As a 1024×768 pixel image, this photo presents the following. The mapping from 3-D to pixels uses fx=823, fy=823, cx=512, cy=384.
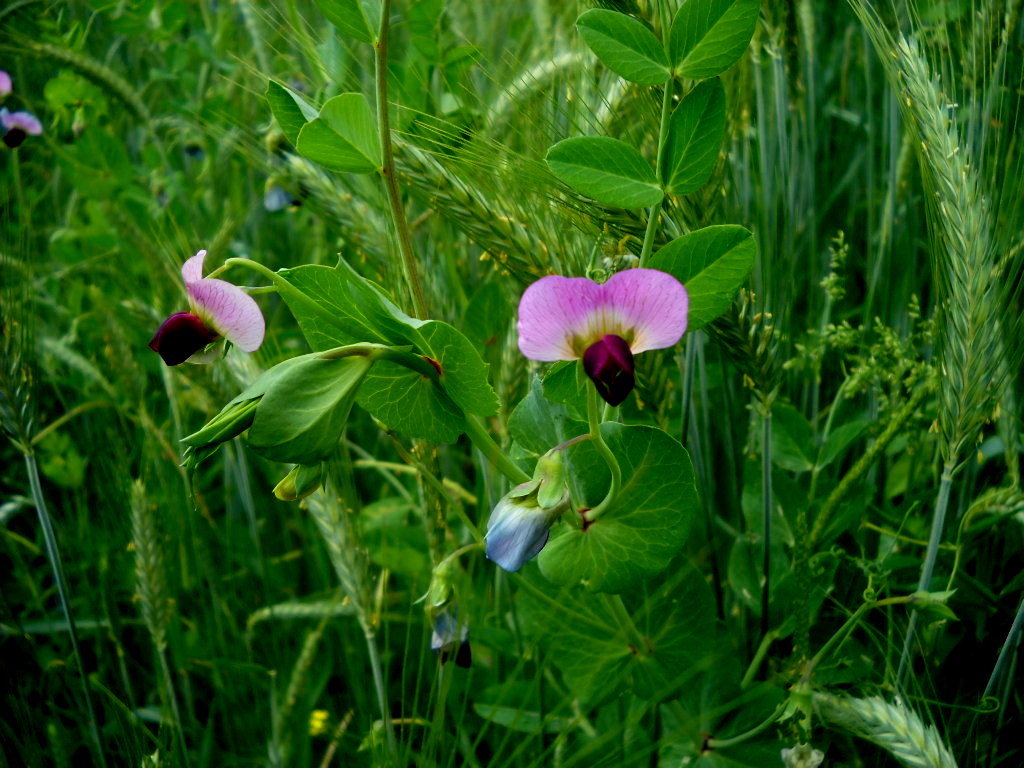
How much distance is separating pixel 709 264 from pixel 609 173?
0.09 m

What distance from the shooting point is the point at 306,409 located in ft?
1.44

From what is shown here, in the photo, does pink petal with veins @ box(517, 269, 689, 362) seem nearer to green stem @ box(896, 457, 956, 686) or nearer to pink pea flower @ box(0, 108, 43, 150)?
green stem @ box(896, 457, 956, 686)

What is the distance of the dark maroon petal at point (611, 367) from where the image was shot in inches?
16.2

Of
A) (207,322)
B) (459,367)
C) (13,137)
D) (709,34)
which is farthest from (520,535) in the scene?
(13,137)

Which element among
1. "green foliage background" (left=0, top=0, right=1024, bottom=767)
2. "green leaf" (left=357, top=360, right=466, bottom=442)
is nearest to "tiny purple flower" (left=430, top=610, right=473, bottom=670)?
"green foliage background" (left=0, top=0, right=1024, bottom=767)

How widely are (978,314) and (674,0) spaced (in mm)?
331

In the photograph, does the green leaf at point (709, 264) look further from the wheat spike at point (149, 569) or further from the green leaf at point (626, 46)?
the wheat spike at point (149, 569)

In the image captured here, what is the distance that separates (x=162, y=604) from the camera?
929 mm

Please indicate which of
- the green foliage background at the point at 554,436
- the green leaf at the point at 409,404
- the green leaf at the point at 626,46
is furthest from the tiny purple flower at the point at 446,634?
the green leaf at the point at 626,46

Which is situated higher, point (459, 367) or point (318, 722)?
point (459, 367)

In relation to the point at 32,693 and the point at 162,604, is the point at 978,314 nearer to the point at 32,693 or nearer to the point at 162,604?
the point at 162,604

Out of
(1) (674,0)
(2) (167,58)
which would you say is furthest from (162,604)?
(2) (167,58)

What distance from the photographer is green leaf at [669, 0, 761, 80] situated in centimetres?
49

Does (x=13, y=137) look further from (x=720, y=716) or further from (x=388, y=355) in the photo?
(x=720, y=716)
